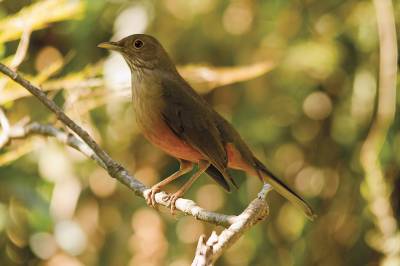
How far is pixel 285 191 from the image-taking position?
13.9ft

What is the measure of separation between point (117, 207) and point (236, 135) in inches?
69.3

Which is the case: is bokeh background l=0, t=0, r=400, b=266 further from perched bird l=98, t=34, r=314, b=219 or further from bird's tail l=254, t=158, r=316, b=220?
bird's tail l=254, t=158, r=316, b=220

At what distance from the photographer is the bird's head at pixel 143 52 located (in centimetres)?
469

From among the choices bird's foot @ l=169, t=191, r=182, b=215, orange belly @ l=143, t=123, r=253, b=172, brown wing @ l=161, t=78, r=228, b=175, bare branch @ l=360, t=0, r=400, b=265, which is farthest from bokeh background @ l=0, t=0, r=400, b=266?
bird's foot @ l=169, t=191, r=182, b=215

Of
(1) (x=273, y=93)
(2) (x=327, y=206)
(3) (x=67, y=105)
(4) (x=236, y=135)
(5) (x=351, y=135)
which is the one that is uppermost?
(3) (x=67, y=105)

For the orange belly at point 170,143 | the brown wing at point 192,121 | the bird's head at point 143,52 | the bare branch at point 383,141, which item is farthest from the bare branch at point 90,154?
the bare branch at point 383,141

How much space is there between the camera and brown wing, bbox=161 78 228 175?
13.7ft

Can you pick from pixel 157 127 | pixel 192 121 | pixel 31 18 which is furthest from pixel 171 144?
pixel 31 18

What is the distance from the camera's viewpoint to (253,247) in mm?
5691

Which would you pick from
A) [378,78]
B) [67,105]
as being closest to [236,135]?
[67,105]

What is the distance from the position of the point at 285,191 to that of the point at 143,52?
1.31m

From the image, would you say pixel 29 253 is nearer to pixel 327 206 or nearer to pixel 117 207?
pixel 117 207

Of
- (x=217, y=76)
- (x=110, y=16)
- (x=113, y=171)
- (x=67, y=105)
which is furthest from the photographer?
(x=110, y=16)

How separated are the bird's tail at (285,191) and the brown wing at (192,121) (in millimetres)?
311
